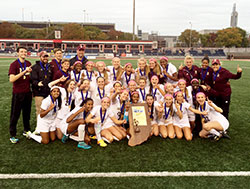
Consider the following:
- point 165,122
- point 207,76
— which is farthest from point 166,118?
point 207,76

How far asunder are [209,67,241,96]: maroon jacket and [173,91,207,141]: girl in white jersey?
0.78 metres

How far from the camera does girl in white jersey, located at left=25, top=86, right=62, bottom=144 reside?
177 inches

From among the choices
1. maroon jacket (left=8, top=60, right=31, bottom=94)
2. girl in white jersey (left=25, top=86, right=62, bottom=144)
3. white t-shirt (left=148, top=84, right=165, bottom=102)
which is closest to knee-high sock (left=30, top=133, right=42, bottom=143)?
girl in white jersey (left=25, top=86, right=62, bottom=144)

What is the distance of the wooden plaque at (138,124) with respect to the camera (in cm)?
459

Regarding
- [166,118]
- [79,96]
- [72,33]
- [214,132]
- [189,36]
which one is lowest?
[214,132]

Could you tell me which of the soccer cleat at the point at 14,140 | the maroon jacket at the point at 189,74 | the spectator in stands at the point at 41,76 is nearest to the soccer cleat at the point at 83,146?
the soccer cleat at the point at 14,140

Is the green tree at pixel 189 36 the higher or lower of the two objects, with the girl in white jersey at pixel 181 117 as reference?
higher

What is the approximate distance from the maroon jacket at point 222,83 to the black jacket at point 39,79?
151 inches

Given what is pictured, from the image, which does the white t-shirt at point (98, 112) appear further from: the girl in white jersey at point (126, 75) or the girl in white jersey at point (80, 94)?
the girl in white jersey at point (126, 75)

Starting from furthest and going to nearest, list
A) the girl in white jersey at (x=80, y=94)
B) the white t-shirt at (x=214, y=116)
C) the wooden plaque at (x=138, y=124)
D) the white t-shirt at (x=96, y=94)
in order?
the white t-shirt at (x=96, y=94)
the girl in white jersey at (x=80, y=94)
the white t-shirt at (x=214, y=116)
the wooden plaque at (x=138, y=124)

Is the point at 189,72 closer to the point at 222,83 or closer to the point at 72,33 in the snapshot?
the point at 222,83

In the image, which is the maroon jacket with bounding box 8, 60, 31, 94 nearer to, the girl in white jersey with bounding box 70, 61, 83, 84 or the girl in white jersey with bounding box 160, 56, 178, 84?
the girl in white jersey with bounding box 70, 61, 83, 84

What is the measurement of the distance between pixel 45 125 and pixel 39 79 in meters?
1.06

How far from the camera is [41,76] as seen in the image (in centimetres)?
492
